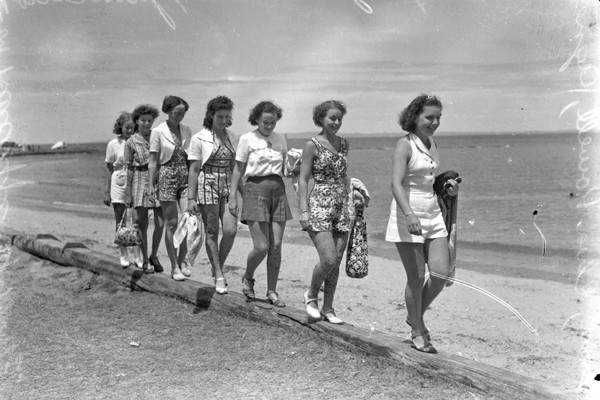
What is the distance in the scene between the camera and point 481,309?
7957mm

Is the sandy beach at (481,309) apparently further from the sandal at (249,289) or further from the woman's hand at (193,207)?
the woman's hand at (193,207)

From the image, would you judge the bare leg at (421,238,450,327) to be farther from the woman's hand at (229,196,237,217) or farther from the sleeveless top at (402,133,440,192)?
the woman's hand at (229,196,237,217)

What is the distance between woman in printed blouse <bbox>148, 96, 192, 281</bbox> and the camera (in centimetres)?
658

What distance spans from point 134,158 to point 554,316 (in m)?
5.16

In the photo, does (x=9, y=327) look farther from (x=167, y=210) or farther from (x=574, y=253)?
(x=574, y=253)

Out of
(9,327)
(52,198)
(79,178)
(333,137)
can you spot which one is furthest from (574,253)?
(79,178)

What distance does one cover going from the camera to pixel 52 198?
2431 cm

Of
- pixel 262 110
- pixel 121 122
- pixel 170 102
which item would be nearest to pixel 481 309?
pixel 262 110

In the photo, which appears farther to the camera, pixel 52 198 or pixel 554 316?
pixel 52 198

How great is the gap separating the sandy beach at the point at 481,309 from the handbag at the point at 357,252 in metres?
1.53

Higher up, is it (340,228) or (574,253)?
(340,228)

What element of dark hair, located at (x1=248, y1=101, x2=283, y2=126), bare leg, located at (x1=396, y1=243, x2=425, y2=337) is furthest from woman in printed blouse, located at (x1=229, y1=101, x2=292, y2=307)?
bare leg, located at (x1=396, y1=243, x2=425, y2=337)

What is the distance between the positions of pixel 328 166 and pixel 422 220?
92 centimetres

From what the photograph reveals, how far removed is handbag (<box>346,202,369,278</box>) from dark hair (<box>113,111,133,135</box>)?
3.77 m
